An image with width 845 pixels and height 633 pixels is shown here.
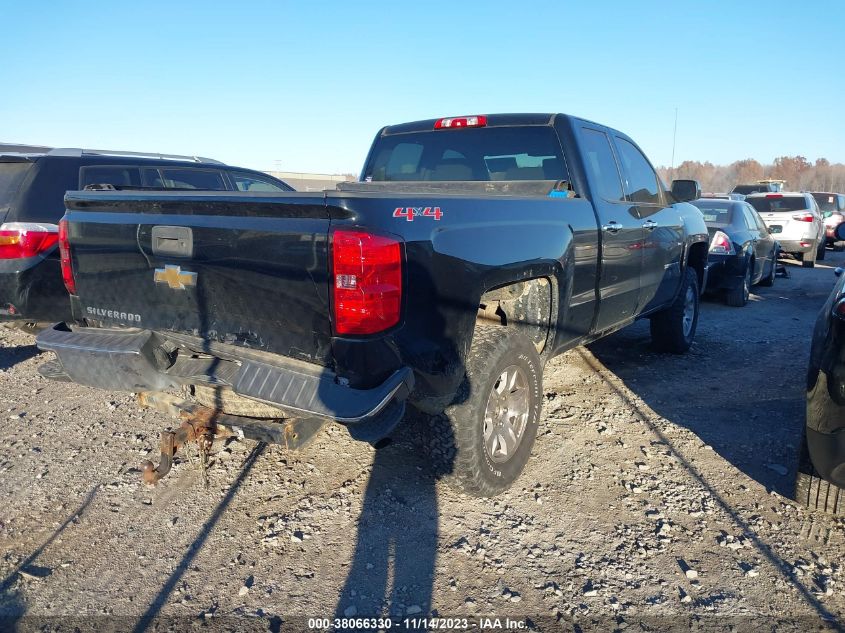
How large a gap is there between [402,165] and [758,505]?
3372mm

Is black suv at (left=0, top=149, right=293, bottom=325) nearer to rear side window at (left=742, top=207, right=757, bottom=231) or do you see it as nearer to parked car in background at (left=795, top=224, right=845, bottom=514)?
parked car in background at (left=795, top=224, right=845, bottom=514)

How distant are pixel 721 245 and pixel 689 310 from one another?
3023 millimetres

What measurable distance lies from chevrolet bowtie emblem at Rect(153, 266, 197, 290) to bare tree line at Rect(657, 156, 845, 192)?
72108mm

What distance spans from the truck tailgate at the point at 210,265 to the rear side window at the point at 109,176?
2.61 m

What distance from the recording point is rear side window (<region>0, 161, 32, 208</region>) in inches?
204

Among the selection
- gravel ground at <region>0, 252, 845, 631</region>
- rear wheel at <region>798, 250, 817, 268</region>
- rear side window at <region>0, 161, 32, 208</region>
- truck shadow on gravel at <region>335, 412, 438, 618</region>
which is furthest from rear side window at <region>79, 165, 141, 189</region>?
rear wheel at <region>798, 250, 817, 268</region>

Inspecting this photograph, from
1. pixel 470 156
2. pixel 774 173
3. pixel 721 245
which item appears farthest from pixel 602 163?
pixel 774 173

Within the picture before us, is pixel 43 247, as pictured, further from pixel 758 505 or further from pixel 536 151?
pixel 758 505

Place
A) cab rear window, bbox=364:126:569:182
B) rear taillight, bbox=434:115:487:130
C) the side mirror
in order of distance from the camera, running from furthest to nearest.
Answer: the side mirror < rear taillight, bbox=434:115:487:130 < cab rear window, bbox=364:126:569:182

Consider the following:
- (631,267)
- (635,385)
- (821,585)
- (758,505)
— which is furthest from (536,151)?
(821,585)

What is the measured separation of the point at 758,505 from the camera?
10.8ft

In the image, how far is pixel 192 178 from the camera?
6793 millimetres

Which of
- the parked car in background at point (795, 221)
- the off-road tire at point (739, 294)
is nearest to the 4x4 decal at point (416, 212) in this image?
the off-road tire at point (739, 294)

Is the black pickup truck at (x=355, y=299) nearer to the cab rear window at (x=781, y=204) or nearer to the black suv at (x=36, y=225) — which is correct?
the black suv at (x=36, y=225)
